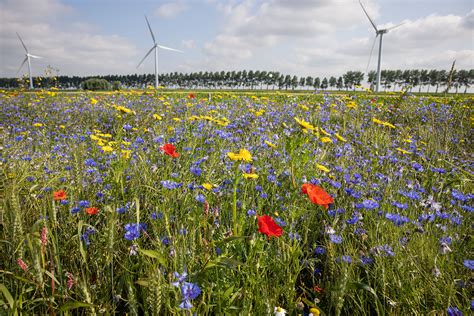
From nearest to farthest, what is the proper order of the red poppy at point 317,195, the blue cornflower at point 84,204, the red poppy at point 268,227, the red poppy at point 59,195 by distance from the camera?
the red poppy at point 268,227, the red poppy at point 317,195, the red poppy at point 59,195, the blue cornflower at point 84,204

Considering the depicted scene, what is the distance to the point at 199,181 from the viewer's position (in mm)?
2412

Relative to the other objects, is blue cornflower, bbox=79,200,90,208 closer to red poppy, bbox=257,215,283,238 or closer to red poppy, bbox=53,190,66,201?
red poppy, bbox=53,190,66,201

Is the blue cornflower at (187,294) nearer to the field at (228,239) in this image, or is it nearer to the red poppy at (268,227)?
the field at (228,239)

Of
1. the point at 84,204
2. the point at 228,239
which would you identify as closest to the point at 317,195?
the point at 228,239

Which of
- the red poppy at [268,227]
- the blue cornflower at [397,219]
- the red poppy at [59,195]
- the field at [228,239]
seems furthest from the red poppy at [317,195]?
the red poppy at [59,195]

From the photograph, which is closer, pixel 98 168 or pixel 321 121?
pixel 98 168

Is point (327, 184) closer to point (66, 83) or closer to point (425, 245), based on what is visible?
point (425, 245)

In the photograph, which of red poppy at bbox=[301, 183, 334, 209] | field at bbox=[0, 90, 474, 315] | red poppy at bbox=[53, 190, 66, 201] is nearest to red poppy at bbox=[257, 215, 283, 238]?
field at bbox=[0, 90, 474, 315]

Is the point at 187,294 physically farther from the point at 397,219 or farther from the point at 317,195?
the point at 397,219

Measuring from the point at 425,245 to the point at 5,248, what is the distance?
2510 mm

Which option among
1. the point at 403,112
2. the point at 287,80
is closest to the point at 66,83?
the point at 287,80

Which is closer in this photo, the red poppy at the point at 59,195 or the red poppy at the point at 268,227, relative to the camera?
the red poppy at the point at 268,227

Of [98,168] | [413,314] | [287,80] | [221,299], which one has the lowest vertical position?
[413,314]

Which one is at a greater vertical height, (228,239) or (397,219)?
(228,239)
